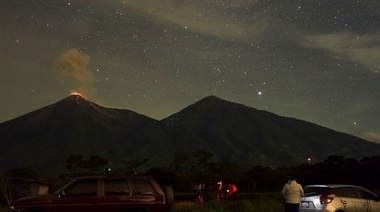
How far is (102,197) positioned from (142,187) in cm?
123

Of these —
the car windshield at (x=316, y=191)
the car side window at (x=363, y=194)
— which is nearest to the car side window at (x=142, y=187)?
the car windshield at (x=316, y=191)

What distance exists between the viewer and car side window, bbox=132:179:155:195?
1593 centimetres

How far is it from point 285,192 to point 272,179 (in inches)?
3182

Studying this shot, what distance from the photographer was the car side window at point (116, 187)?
15747mm

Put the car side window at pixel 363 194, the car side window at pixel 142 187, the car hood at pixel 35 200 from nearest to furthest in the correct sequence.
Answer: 1. the car hood at pixel 35 200
2. the car side window at pixel 142 187
3. the car side window at pixel 363 194

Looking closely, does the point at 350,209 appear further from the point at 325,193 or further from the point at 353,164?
the point at 353,164

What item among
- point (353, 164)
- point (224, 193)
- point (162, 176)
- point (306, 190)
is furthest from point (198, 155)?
point (306, 190)

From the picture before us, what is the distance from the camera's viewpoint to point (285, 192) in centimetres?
1683

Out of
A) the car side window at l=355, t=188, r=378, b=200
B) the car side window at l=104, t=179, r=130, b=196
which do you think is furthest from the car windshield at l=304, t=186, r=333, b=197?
the car side window at l=104, t=179, r=130, b=196

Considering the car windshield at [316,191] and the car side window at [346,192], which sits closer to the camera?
the car windshield at [316,191]

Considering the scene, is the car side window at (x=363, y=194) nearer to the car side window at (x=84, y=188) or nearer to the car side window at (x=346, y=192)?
the car side window at (x=346, y=192)

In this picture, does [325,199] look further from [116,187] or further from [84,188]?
[84,188]

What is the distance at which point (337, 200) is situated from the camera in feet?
57.7

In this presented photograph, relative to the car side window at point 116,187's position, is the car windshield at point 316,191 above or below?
below
